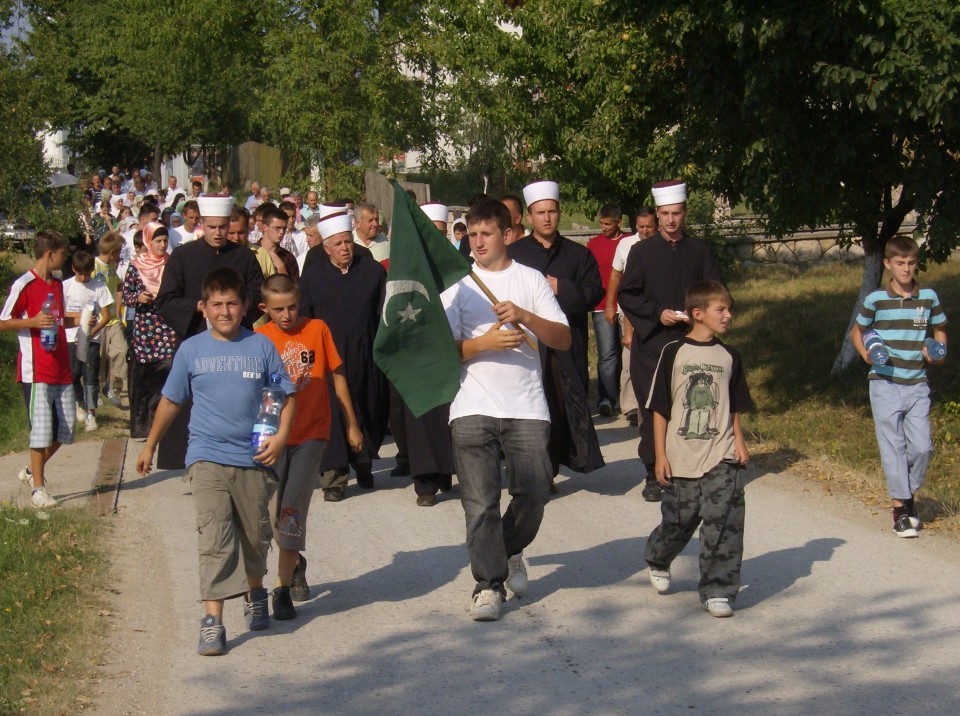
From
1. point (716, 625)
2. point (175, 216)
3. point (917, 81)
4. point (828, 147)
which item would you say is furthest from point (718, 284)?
point (175, 216)

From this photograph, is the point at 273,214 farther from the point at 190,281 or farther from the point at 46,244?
the point at 46,244

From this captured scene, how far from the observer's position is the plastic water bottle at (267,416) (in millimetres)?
6023

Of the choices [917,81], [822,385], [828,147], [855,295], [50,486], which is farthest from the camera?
[855,295]

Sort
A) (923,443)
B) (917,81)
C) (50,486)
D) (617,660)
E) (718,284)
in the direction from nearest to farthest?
(617,660) < (718,284) < (923,443) < (917,81) < (50,486)

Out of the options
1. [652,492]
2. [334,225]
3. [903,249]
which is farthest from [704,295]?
[334,225]

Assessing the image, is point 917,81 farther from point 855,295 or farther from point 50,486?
point 855,295

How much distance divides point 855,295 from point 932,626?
42.3ft

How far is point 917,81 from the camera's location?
899cm

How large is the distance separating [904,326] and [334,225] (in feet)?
12.6

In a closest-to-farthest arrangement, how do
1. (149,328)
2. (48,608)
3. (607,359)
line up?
1. (48,608)
2. (149,328)
3. (607,359)

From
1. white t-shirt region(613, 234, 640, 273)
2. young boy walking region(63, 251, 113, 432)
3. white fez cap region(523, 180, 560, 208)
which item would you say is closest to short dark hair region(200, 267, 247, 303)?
white fez cap region(523, 180, 560, 208)

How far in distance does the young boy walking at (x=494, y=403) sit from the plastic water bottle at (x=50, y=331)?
4.03 metres

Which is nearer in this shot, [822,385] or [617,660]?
[617,660]

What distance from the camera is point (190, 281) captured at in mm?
9094
